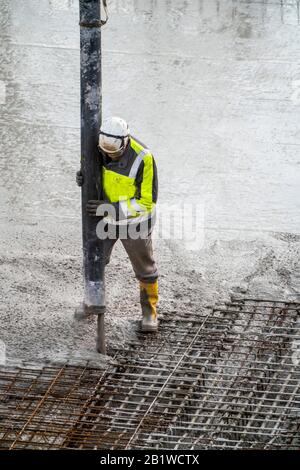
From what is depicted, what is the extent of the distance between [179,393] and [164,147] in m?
4.33

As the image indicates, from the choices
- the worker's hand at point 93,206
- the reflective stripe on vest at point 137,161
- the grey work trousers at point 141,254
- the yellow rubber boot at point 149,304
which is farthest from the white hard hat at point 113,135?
the yellow rubber boot at point 149,304

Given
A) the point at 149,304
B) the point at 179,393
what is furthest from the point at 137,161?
the point at 179,393

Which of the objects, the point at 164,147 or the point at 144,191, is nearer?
the point at 144,191

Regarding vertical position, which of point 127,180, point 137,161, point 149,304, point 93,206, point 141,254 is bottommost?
point 149,304

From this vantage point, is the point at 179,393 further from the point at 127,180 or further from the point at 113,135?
the point at 113,135

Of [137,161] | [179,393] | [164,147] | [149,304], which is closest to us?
[179,393]

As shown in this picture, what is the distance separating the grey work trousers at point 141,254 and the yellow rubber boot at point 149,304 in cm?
5

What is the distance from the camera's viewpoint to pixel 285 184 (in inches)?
403

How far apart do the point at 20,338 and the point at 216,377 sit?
1445 mm

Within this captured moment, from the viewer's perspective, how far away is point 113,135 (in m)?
6.98

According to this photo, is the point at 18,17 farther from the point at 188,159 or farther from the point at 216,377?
the point at 216,377

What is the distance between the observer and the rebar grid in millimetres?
6461

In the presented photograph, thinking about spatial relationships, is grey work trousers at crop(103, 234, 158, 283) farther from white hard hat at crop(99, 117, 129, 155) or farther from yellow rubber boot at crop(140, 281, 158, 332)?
white hard hat at crop(99, 117, 129, 155)

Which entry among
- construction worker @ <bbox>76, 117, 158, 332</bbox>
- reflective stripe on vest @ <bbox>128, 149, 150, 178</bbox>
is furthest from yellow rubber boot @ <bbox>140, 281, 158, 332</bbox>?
reflective stripe on vest @ <bbox>128, 149, 150, 178</bbox>
